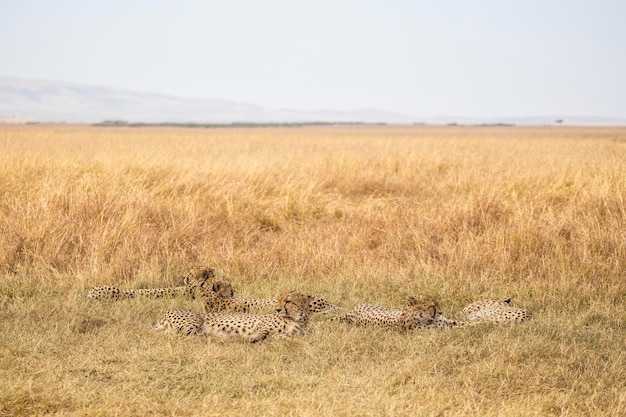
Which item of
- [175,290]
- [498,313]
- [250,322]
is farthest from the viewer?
[175,290]

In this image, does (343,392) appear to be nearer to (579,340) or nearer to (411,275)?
(579,340)

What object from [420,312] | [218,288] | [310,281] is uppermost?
[420,312]

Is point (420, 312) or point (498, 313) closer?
point (420, 312)

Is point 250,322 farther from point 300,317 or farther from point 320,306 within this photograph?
point 320,306

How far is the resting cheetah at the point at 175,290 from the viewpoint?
6.82 metres

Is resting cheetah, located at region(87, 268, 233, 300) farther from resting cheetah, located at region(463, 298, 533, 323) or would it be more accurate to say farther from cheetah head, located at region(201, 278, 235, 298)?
resting cheetah, located at region(463, 298, 533, 323)

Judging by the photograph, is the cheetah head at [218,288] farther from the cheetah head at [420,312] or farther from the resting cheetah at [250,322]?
the cheetah head at [420,312]

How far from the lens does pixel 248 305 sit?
6.55m

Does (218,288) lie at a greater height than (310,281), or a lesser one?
greater

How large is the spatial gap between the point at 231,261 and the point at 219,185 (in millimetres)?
3932

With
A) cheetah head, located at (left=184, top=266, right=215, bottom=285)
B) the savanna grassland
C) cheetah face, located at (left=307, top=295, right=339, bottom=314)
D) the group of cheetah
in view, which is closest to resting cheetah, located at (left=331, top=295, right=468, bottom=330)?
the group of cheetah

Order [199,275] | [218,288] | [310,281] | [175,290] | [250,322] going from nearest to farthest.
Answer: [250,322] → [218,288] → [175,290] → [199,275] → [310,281]

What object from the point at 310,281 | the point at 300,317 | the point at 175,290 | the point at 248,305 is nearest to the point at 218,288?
the point at 248,305

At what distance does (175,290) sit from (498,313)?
2814 mm
